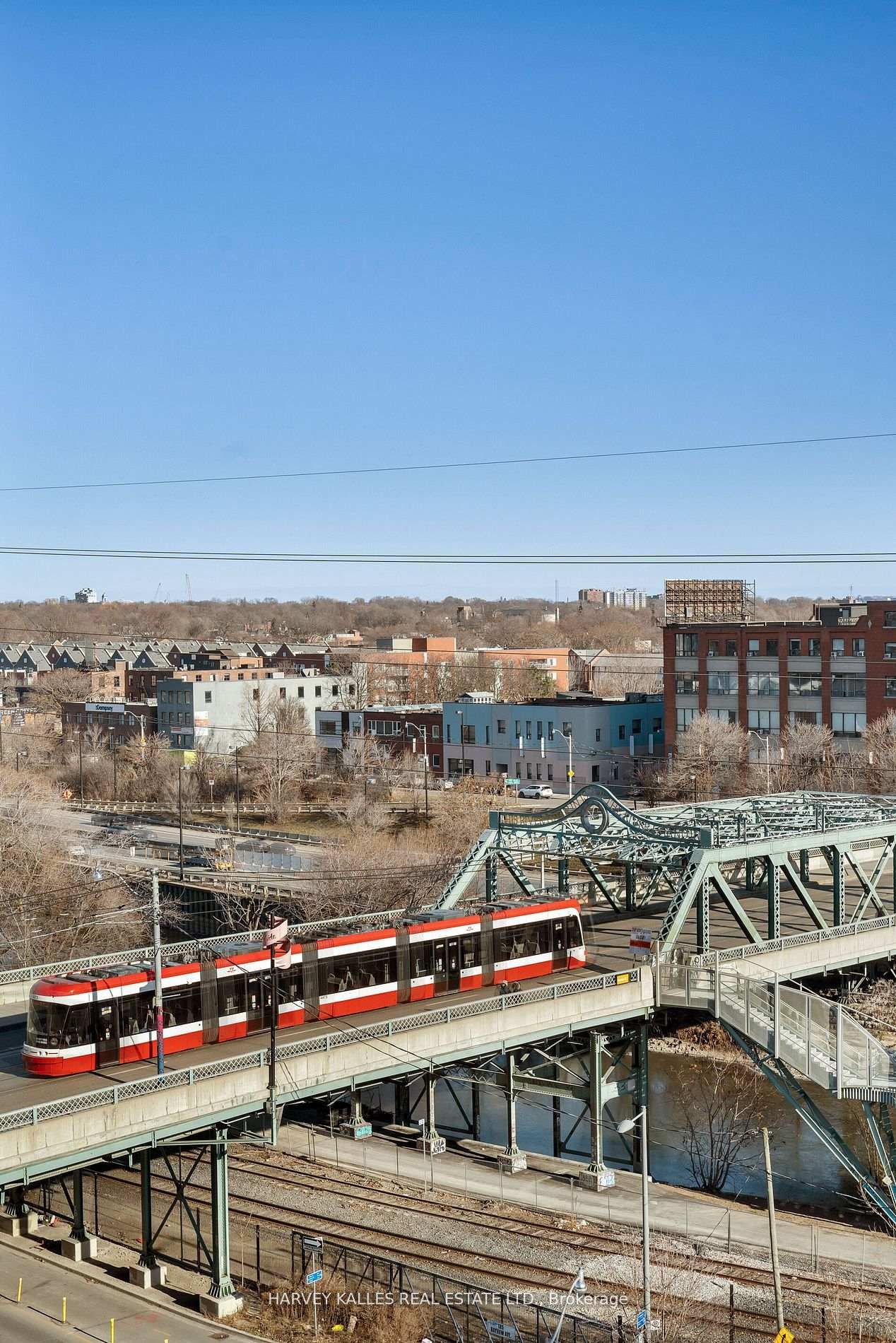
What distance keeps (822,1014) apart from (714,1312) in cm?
1050

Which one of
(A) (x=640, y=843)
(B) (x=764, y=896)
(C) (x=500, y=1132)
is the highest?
(A) (x=640, y=843)

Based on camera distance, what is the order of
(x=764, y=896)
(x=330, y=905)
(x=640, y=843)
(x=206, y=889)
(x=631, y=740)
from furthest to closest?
(x=631, y=740)
(x=206, y=889)
(x=330, y=905)
(x=764, y=896)
(x=640, y=843)

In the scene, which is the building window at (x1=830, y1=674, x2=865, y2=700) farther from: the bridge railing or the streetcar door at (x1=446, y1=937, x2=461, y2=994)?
the streetcar door at (x1=446, y1=937, x2=461, y2=994)

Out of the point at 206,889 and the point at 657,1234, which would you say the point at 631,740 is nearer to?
the point at 206,889

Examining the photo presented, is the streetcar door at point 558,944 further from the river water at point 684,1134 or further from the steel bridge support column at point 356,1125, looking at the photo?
the steel bridge support column at point 356,1125

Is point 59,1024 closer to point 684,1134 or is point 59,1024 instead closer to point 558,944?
point 558,944

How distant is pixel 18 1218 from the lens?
99.9 ft

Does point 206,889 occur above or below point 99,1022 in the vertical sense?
below

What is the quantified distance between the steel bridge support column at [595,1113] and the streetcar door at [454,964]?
3599 mm

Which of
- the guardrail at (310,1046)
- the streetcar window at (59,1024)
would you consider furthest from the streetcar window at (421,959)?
the streetcar window at (59,1024)

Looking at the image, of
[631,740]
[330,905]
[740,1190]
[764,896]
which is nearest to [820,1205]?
[740,1190]

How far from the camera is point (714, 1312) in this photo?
82.7ft

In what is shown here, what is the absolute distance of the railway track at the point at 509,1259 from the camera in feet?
81.3

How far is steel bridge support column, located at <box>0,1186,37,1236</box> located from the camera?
3036 centimetres
